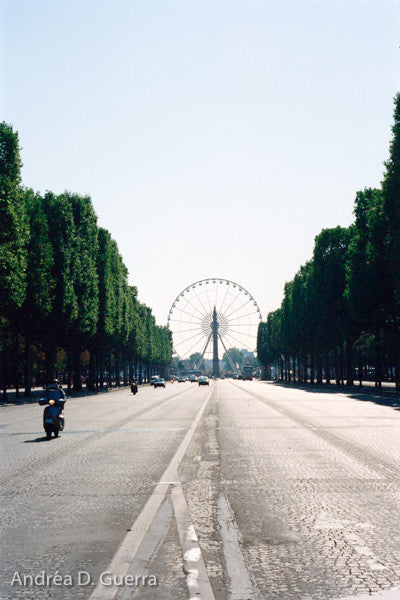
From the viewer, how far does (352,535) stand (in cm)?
731

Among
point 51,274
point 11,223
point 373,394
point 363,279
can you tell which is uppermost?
point 11,223

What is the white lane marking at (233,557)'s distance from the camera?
5.42 m

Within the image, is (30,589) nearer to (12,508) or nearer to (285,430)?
(12,508)

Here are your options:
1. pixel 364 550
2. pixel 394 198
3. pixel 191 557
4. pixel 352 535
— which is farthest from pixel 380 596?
pixel 394 198

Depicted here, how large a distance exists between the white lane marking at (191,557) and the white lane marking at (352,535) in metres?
1.48

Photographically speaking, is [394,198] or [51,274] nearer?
[394,198]

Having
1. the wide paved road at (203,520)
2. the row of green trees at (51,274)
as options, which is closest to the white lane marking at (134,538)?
the wide paved road at (203,520)

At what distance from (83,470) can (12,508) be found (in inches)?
148

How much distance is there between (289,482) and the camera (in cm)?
1102

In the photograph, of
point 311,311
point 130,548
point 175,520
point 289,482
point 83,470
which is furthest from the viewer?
point 311,311


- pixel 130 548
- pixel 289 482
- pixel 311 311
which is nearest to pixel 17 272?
pixel 289 482

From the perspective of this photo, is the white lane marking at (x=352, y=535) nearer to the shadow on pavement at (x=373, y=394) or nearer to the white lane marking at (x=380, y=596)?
the white lane marking at (x=380, y=596)

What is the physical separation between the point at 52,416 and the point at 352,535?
537 inches

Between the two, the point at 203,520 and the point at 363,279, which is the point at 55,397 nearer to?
the point at 203,520
